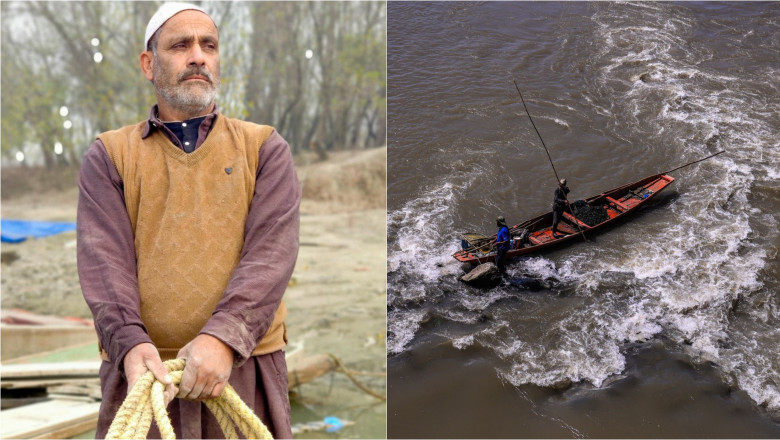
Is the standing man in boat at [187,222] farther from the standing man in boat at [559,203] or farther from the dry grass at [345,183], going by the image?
the dry grass at [345,183]

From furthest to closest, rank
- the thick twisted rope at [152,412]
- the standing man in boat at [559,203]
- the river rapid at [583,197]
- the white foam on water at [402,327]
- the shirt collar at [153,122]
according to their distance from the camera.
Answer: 1. the standing man in boat at [559,203]
2. the white foam on water at [402,327]
3. the river rapid at [583,197]
4. the shirt collar at [153,122]
5. the thick twisted rope at [152,412]

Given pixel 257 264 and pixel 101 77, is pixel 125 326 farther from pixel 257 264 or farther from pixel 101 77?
pixel 101 77

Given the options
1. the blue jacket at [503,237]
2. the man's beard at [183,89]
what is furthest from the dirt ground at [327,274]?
the man's beard at [183,89]

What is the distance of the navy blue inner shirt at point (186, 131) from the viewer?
120cm

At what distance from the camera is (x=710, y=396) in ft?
11.1

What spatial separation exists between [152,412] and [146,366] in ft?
0.24

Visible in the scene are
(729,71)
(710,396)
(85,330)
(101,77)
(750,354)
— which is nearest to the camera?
(710,396)

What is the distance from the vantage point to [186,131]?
1.20 meters

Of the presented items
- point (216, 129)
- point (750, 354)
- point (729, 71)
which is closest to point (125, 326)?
point (216, 129)

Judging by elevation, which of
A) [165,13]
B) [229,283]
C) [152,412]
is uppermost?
[165,13]

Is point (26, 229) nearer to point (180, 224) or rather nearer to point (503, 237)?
point (503, 237)

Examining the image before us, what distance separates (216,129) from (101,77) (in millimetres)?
6795

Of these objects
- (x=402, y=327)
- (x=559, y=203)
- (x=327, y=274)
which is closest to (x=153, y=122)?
(x=402, y=327)

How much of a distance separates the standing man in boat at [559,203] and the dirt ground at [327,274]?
1421mm
